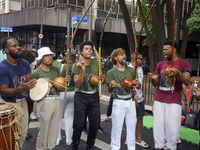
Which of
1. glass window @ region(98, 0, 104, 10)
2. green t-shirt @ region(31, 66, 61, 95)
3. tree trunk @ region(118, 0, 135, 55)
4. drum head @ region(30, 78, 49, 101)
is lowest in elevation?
drum head @ region(30, 78, 49, 101)

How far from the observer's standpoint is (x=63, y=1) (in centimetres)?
2772

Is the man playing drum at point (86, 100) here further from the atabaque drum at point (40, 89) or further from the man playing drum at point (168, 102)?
the man playing drum at point (168, 102)

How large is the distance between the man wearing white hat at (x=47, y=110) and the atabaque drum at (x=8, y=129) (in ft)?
2.73

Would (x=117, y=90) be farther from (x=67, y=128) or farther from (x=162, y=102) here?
(x=67, y=128)

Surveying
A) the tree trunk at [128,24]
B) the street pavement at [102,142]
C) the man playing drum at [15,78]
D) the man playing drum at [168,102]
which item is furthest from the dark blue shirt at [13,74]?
the tree trunk at [128,24]

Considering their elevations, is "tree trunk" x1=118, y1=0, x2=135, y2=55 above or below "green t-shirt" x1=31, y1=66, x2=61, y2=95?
above

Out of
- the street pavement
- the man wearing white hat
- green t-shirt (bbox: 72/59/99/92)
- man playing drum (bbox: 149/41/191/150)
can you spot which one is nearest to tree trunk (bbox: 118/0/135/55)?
the street pavement

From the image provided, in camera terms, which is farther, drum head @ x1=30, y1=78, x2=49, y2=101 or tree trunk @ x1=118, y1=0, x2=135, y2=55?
tree trunk @ x1=118, y1=0, x2=135, y2=55

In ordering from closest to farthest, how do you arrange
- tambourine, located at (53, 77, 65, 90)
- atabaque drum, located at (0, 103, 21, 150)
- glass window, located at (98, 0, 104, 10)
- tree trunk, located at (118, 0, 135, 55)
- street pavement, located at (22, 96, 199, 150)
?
atabaque drum, located at (0, 103, 21, 150) < tambourine, located at (53, 77, 65, 90) < street pavement, located at (22, 96, 199, 150) < tree trunk, located at (118, 0, 135, 55) < glass window, located at (98, 0, 104, 10)

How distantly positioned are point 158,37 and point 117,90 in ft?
21.7

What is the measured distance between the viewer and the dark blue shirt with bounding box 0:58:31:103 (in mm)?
3705

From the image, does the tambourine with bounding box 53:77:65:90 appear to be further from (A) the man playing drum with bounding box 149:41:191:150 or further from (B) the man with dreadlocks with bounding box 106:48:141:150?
(A) the man playing drum with bounding box 149:41:191:150

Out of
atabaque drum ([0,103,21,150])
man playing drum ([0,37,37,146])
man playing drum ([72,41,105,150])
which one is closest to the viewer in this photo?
atabaque drum ([0,103,21,150])

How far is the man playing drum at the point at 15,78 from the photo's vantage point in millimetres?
3670
